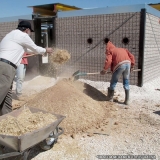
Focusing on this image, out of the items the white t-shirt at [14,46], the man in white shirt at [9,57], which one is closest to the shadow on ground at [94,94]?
the man in white shirt at [9,57]

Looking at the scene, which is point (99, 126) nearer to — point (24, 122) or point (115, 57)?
point (24, 122)

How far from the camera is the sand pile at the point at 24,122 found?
328 cm

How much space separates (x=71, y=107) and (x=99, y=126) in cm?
73

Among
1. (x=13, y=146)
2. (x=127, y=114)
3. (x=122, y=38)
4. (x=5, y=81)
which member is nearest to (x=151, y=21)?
(x=122, y=38)

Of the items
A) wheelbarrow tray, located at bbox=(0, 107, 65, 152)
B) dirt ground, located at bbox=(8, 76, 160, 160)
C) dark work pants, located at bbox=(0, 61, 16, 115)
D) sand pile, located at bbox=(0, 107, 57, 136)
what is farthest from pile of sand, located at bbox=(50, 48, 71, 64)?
wheelbarrow tray, located at bbox=(0, 107, 65, 152)

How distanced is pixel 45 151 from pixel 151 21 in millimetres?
6088

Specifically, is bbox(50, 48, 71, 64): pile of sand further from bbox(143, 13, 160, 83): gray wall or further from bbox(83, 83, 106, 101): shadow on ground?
bbox(143, 13, 160, 83): gray wall

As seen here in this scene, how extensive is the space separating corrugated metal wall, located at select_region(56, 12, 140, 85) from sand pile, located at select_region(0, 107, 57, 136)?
15.9 ft

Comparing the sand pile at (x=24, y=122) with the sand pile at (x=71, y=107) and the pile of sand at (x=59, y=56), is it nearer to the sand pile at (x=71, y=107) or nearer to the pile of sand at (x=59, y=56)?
the sand pile at (x=71, y=107)

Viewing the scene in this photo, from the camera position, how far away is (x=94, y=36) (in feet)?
27.6

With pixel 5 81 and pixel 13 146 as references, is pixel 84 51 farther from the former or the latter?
pixel 13 146

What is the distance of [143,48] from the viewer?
7438 millimetres

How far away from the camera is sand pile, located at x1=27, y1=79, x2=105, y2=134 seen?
470cm

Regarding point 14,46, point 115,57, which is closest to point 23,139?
point 14,46
